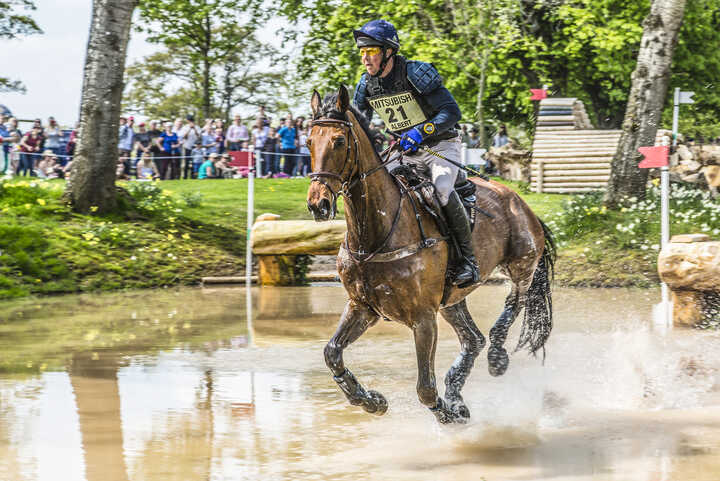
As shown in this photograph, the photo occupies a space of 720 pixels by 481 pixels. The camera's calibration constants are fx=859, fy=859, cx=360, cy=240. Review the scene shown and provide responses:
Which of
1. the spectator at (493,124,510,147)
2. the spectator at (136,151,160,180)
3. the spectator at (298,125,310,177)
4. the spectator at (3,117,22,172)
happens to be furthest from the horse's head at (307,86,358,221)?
the spectator at (493,124,510,147)

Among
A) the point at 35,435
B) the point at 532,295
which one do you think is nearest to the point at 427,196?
the point at 532,295

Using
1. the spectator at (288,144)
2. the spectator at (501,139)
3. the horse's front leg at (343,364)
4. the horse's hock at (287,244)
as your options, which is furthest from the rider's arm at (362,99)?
the spectator at (501,139)

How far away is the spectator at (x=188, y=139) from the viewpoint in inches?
914

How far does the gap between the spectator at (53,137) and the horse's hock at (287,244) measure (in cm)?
901

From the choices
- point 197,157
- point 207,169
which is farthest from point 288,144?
point 197,157

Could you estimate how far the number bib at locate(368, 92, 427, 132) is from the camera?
636 centimetres

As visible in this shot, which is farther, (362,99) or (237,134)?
(237,134)

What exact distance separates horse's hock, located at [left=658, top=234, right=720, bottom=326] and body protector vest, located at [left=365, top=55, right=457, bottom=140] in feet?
15.3

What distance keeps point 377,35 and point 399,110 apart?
0.70 m

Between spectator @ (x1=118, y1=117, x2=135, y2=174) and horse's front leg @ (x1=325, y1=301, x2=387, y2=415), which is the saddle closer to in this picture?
horse's front leg @ (x1=325, y1=301, x2=387, y2=415)

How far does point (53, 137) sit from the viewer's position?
21703mm

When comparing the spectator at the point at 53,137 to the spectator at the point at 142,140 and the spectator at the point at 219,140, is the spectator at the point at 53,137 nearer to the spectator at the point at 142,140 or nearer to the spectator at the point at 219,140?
the spectator at the point at 142,140

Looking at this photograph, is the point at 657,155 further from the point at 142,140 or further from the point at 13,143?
the point at 13,143

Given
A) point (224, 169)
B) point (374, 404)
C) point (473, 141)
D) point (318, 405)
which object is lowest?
point (318, 405)
